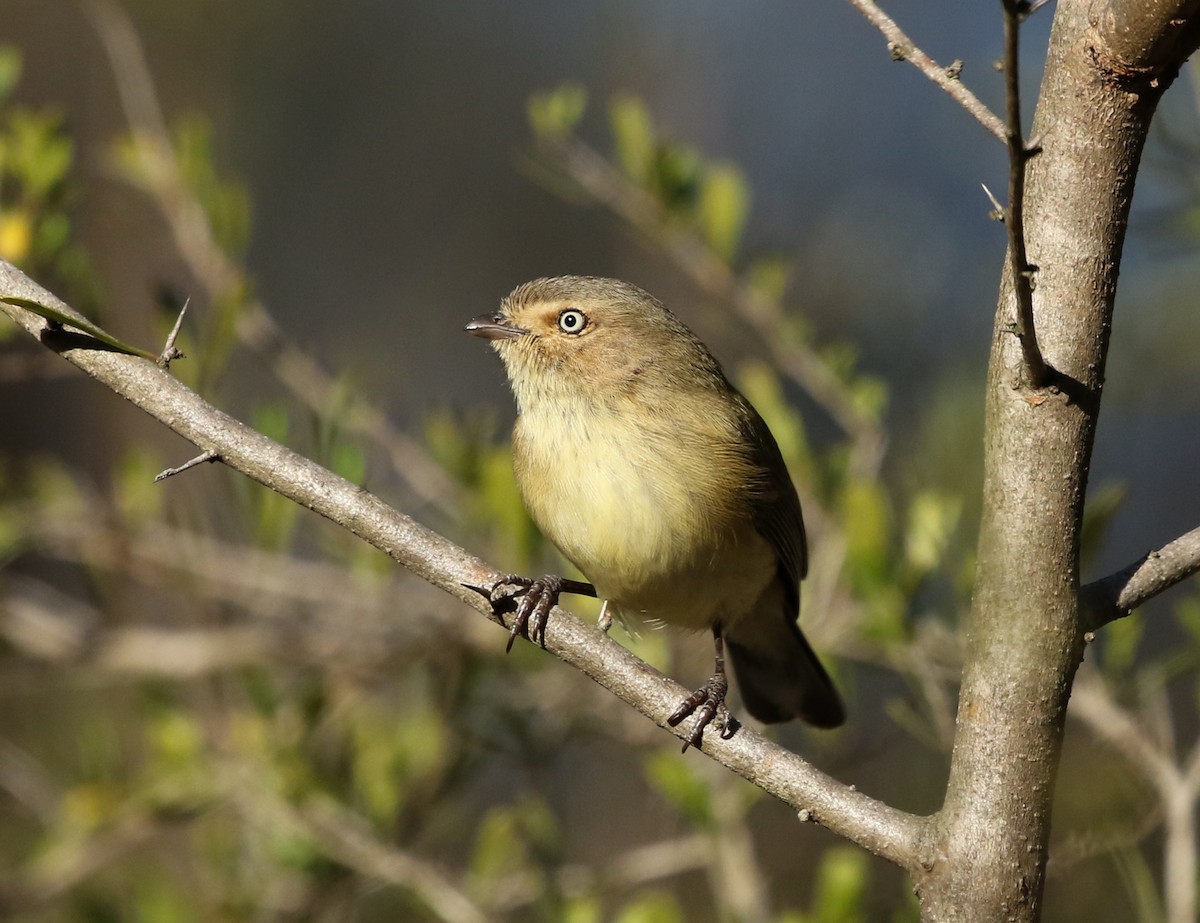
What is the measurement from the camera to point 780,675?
4770 mm

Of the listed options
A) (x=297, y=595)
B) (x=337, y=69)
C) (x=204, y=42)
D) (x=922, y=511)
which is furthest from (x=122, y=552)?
(x=337, y=69)

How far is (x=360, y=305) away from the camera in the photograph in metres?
10.7

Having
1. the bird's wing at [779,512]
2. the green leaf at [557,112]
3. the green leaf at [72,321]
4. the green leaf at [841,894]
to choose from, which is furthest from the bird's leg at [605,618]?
the green leaf at [72,321]

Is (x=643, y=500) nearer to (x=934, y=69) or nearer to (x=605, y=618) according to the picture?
(x=605, y=618)

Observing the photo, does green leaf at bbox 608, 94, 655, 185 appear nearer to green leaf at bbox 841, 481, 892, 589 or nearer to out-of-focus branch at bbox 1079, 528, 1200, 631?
green leaf at bbox 841, 481, 892, 589

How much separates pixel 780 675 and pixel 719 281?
1.41m

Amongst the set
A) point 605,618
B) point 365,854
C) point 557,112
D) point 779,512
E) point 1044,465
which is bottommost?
point 365,854

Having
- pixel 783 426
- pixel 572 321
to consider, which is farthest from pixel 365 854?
pixel 783 426

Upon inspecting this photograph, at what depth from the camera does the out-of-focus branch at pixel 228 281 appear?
Answer: 4.56 meters

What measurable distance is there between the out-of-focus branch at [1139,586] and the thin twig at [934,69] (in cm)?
82

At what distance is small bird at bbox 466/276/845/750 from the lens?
3.75 metres

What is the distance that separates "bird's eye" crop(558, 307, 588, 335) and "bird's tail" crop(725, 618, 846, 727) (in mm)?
1239

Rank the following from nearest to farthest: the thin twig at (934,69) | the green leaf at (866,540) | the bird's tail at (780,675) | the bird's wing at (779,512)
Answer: the thin twig at (934,69)
the green leaf at (866,540)
the bird's wing at (779,512)
the bird's tail at (780,675)

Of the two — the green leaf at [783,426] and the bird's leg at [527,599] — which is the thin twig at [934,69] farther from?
the green leaf at [783,426]
